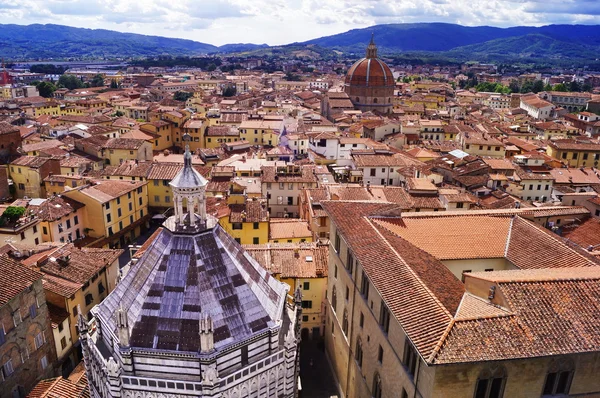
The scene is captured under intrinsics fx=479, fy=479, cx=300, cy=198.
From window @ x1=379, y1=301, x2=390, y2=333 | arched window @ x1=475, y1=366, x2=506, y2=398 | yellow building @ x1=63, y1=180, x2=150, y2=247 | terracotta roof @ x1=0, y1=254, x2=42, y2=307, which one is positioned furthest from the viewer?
yellow building @ x1=63, y1=180, x2=150, y2=247

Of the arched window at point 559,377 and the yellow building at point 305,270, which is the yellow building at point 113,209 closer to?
the yellow building at point 305,270

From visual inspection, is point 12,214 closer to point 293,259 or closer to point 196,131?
point 293,259

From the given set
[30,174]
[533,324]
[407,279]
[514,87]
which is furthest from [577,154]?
[514,87]

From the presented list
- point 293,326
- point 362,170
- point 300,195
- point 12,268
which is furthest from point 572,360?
point 362,170

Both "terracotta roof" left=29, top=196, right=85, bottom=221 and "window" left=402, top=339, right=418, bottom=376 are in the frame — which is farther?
"terracotta roof" left=29, top=196, right=85, bottom=221

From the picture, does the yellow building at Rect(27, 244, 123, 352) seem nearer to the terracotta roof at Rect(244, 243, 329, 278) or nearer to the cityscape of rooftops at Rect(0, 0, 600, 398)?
the cityscape of rooftops at Rect(0, 0, 600, 398)

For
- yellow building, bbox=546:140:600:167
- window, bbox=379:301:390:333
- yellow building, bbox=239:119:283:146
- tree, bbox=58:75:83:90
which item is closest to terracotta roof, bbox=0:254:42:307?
window, bbox=379:301:390:333

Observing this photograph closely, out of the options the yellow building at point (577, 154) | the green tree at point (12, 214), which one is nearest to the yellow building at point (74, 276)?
the green tree at point (12, 214)
